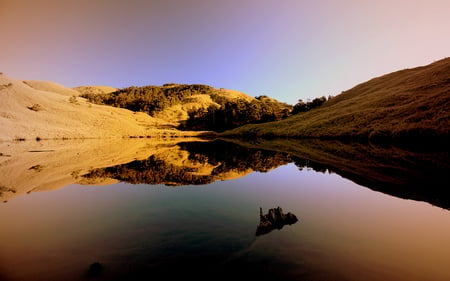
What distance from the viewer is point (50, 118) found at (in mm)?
65438

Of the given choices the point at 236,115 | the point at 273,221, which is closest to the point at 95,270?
the point at 273,221

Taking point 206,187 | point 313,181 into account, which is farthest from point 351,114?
point 206,187

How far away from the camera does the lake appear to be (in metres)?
4.52

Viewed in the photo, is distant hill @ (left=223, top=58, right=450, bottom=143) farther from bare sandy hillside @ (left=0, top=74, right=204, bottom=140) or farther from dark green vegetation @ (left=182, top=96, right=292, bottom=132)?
bare sandy hillside @ (left=0, top=74, right=204, bottom=140)

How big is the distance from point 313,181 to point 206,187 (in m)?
6.64

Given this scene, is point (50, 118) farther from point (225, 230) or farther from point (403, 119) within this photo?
point (403, 119)

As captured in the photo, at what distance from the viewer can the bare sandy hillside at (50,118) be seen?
181 ft

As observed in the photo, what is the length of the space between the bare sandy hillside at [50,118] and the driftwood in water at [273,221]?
6385 cm

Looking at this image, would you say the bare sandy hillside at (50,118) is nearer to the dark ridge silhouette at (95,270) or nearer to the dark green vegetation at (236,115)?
the dark green vegetation at (236,115)

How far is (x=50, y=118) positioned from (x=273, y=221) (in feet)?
262

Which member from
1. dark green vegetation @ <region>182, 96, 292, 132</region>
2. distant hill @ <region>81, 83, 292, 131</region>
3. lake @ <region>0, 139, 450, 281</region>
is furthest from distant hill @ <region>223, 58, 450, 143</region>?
distant hill @ <region>81, 83, 292, 131</region>

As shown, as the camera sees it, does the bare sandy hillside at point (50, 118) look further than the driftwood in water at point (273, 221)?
Yes

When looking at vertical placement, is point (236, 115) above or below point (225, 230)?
above

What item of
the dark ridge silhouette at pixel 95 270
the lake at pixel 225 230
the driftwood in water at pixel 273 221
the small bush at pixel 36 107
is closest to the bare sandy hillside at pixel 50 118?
the small bush at pixel 36 107
